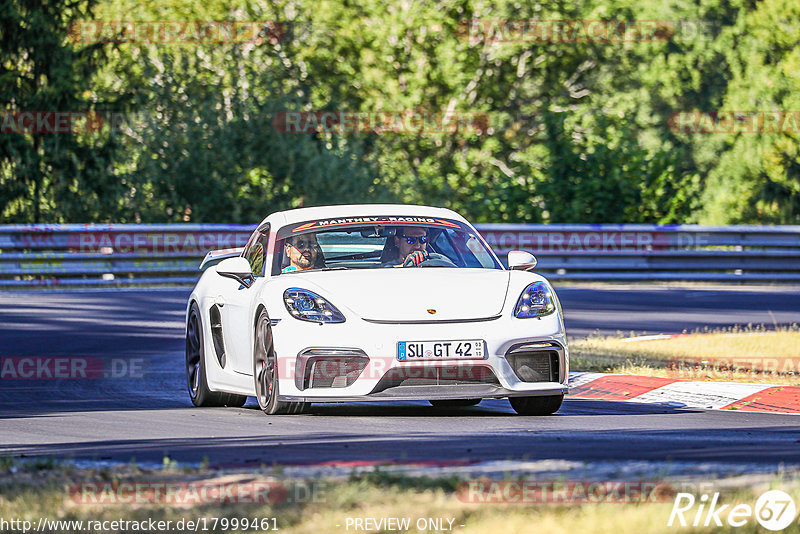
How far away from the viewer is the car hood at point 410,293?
8.58 metres

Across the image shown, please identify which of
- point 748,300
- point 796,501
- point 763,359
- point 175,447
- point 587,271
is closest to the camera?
point 796,501

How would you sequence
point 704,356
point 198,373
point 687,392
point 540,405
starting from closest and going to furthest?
1. point 540,405
2. point 687,392
3. point 198,373
4. point 704,356

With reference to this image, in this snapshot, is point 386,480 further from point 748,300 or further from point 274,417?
point 748,300

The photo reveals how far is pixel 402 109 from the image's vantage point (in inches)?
1649

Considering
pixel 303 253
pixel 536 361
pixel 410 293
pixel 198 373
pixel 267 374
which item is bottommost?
pixel 198 373

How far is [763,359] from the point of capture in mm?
12617

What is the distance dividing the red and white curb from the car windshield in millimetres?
1465

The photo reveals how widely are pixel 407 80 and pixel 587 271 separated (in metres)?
18.0

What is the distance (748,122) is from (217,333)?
1314 inches

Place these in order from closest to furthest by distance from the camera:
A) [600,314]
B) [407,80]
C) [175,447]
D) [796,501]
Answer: [796,501] < [175,447] < [600,314] < [407,80]

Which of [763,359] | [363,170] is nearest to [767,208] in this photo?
[363,170]

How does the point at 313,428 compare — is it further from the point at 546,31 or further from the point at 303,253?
the point at 546,31

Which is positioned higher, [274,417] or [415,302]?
[415,302]

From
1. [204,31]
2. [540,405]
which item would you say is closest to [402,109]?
[204,31]
